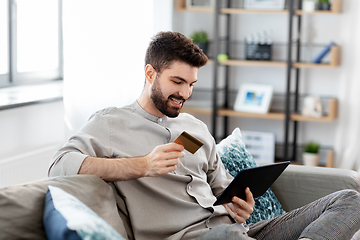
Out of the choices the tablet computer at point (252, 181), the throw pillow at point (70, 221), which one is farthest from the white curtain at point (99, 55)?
the throw pillow at point (70, 221)

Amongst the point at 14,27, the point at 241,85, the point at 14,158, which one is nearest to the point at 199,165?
the point at 14,158

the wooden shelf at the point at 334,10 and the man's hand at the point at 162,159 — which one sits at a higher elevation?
the wooden shelf at the point at 334,10

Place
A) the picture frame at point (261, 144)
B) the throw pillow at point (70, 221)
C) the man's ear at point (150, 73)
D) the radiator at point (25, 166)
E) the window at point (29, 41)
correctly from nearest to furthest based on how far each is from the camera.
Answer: the throw pillow at point (70, 221), the man's ear at point (150, 73), the radiator at point (25, 166), the window at point (29, 41), the picture frame at point (261, 144)

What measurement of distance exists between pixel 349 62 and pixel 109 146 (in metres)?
2.75

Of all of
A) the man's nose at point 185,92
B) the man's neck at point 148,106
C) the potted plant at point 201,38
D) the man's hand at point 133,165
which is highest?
the potted plant at point 201,38

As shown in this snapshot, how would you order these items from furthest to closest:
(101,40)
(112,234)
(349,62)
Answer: (349,62), (101,40), (112,234)

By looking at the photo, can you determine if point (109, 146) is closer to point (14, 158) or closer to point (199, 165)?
point (199, 165)

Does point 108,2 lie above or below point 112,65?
above

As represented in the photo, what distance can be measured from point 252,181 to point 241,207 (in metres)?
0.15

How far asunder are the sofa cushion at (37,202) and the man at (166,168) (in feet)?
0.24

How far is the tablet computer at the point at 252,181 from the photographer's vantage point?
1408 mm

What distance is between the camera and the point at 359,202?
5.31 ft

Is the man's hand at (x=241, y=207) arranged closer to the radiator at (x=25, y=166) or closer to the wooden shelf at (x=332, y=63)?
the radiator at (x=25, y=166)

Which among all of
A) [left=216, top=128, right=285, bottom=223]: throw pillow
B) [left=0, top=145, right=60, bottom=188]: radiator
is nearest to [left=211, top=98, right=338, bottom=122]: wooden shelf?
[left=0, top=145, right=60, bottom=188]: radiator
